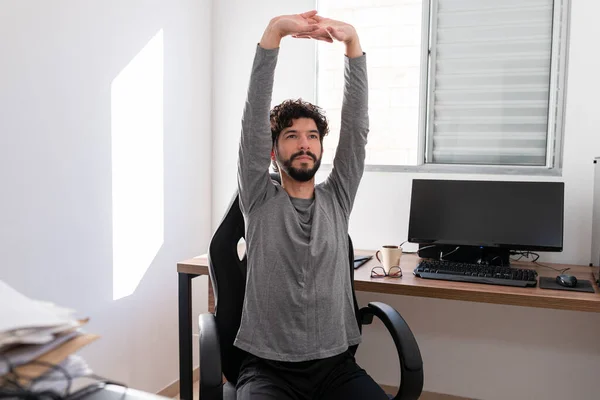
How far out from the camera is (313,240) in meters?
1.62

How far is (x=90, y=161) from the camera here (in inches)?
84.3

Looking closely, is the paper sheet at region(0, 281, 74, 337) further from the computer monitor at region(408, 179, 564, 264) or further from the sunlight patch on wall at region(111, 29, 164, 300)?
the computer monitor at region(408, 179, 564, 264)

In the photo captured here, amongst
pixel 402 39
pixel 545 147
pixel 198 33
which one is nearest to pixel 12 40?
pixel 198 33

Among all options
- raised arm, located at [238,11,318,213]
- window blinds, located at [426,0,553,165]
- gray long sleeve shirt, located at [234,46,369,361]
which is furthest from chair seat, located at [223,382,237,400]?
window blinds, located at [426,0,553,165]

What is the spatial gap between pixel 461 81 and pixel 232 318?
1625 mm

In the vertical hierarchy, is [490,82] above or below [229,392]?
above

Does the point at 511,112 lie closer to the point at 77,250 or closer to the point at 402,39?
the point at 402,39

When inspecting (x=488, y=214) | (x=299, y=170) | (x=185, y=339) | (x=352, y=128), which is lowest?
(x=185, y=339)

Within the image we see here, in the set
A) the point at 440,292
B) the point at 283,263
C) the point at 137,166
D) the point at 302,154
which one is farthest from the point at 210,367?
the point at 137,166

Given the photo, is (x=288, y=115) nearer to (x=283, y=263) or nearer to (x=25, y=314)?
(x=283, y=263)

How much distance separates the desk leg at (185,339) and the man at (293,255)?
47 centimetres

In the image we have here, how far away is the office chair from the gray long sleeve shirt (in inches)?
2.4

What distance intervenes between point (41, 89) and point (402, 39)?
5.38 ft

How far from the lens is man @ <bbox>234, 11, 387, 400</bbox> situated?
1.55 meters
